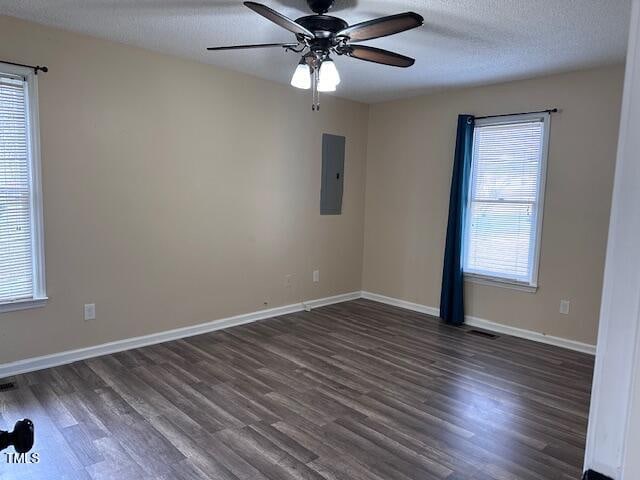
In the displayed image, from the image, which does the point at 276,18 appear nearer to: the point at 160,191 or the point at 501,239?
the point at 160,191

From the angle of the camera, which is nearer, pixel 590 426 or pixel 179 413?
pixel 590 426

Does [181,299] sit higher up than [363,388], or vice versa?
[181,299]

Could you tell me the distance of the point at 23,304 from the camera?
10.4ft

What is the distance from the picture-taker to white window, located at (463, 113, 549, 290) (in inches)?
164

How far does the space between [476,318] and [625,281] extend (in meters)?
4.42

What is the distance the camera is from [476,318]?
4.68 meters

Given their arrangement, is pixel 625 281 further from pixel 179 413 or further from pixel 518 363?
pixel 518 363

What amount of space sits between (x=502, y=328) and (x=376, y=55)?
3091 mm

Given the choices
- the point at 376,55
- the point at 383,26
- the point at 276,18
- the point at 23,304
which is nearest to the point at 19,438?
the point at 276,18

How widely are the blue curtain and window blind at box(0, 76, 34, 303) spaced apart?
151 inches

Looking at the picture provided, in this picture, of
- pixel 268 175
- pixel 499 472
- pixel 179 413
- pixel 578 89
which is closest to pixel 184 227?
pixel 268 175

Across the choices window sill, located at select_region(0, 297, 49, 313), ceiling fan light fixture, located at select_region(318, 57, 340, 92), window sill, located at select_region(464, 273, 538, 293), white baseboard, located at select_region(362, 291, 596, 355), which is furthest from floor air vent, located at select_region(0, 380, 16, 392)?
window sill, located at select_region(464, 273, 538, 293)

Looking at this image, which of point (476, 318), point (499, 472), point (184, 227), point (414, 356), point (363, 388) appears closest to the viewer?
point (499, 472)

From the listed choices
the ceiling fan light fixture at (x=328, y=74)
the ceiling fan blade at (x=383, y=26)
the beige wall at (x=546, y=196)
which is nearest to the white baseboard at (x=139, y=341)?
the beige wall at (x=546, y=196)
